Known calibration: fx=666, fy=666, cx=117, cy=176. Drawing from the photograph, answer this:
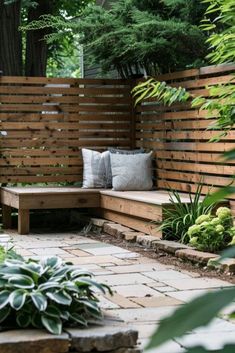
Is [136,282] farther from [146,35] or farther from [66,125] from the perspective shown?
[66,125]

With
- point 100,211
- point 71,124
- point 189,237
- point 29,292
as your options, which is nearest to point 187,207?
point 189,237

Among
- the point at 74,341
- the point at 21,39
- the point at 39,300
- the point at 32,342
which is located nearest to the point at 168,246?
the point at 39,300

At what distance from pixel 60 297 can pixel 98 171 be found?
5.19 metres

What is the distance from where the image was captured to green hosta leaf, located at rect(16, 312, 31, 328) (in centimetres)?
259

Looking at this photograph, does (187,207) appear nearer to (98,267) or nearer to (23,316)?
(98,267)

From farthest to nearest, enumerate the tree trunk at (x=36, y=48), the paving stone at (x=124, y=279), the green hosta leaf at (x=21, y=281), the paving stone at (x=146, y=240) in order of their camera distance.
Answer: the tree trunk at (x=36, y=48) < the paving stone at (x=146, y=240) < the paving stone at (x=124, y=279) < the green hosta leaf at (x=21, y=281)

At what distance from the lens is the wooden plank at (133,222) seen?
6.16m

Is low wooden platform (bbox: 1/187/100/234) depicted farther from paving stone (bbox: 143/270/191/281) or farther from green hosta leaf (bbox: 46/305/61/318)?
green hosta leaf (bbox: 46/305/61/318)

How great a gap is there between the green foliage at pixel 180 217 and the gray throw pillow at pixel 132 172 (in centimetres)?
149

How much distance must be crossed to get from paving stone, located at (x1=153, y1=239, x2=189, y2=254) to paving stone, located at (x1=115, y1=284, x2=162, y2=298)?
1.13 meters

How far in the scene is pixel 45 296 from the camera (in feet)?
8.86

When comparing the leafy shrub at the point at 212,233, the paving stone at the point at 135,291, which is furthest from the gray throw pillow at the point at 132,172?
the paving stone at the point at 135,291

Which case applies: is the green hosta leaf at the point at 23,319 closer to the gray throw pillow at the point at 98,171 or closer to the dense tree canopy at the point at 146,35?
the dense tree canopy at the point at 146,35

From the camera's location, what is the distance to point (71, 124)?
8.17 metres
